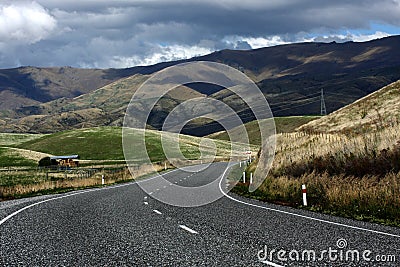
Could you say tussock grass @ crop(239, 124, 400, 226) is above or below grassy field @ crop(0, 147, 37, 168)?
above

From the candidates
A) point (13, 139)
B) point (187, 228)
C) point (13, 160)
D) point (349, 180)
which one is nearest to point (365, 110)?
point (349, 180)

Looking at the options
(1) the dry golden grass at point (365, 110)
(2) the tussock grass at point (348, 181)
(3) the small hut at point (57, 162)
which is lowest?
(3) the small hut at point (57, 162)

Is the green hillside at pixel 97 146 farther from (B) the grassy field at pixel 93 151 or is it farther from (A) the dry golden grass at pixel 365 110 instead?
(A) the dry golden grass at pixel 365 110

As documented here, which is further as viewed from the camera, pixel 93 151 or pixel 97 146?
pixel 97 146

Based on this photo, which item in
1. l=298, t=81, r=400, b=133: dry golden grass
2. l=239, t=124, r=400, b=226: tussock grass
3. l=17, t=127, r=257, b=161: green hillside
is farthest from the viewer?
l=17, t=127, r=257, b=161: green hillside

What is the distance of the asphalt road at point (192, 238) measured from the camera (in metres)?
9.96

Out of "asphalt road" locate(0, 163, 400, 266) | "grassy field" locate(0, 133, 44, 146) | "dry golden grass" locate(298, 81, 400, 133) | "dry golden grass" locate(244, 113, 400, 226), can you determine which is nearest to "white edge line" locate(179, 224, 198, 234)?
"asphalt road" locate(0, 163, 400, 266)

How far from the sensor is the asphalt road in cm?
996

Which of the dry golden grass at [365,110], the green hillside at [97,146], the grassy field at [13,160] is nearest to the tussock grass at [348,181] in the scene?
the dry golden grass at [365,110]

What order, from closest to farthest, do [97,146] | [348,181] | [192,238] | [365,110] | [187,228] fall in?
[192,238], [187,228], [348,181], [365,110], [97,146]

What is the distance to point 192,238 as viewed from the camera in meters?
12.5

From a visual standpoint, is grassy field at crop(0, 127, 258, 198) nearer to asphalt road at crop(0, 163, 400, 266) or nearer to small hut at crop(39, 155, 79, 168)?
small hut at crop(39, 155, 79, 168)

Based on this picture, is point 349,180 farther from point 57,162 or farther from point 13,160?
point 13,160

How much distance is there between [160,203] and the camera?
22.1 m
